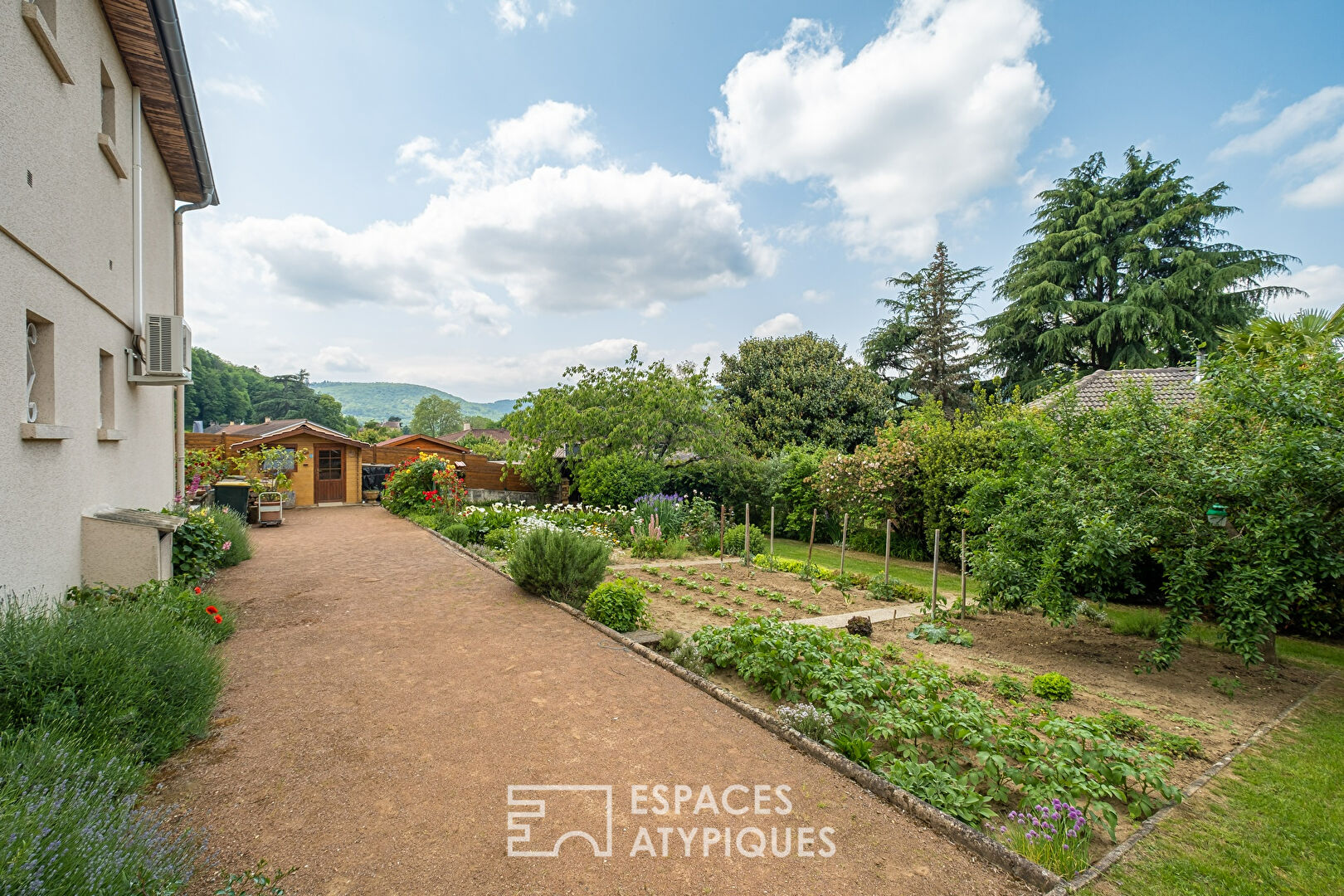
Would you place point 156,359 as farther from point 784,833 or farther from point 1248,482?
point 1248,482

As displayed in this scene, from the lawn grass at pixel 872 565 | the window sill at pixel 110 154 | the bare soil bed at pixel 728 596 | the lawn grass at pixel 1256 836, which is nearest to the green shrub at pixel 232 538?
the window sill at pixel 110 154

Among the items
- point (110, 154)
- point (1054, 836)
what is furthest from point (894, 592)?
point (110, 154)

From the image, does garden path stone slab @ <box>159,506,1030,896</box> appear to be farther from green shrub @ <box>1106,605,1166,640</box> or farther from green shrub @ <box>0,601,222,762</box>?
green shrub @ <box>1106,605,1166,640</box>

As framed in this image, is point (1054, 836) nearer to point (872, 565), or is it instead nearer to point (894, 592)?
point (894, 592)

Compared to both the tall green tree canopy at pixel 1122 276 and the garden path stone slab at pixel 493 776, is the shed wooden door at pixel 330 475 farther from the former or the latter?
the tall green tree canopy at pixel 1122 276

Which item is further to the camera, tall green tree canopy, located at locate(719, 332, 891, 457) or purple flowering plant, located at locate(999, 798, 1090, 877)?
tall green tree canopy, located at locate(719, 332, 891, 457)

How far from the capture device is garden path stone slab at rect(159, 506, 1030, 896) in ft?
7.75

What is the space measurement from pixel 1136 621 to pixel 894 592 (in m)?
2.93

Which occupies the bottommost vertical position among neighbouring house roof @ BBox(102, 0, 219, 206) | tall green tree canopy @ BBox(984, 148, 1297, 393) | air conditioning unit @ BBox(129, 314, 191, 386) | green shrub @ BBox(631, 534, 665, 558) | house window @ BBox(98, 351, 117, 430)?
green shrub @ BBox(631, 534, 665, 558)

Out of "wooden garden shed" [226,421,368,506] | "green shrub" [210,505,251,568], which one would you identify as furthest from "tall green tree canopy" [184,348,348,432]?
"green shrub" [210,505,251,568]

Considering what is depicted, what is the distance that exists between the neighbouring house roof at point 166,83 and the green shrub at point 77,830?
6226mm

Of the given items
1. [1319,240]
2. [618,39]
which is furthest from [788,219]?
[1319,240]

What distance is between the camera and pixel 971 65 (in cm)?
785

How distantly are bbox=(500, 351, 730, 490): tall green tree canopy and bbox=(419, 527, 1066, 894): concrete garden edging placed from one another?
11.1 m
